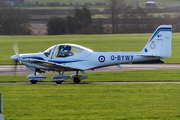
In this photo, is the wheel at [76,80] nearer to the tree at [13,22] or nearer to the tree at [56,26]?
the tree at [56,26]

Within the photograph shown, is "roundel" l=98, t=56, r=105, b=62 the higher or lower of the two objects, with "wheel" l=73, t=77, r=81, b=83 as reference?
higher

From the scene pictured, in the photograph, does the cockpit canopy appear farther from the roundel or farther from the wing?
the roundel

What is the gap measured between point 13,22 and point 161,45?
2861 inches

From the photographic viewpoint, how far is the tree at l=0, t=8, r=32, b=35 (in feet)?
279

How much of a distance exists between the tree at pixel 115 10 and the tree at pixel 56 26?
541 inches

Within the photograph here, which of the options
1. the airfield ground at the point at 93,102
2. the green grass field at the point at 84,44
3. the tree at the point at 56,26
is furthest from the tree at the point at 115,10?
the airfield ground at the point at 93,102

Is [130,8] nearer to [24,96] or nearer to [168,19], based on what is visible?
[168,19]

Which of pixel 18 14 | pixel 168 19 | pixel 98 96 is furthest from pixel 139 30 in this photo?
pixel 98 96

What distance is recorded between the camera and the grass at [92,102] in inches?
411

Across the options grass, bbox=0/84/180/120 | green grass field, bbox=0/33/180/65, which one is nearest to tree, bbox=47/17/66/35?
green grass field, bbox=0/33/180/65

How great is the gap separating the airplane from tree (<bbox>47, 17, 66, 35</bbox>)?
61.8m

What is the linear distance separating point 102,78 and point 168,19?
215ft

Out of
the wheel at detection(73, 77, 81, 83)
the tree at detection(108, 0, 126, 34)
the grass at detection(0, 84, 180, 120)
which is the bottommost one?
the grass at detection(0, 84, 180, 120)

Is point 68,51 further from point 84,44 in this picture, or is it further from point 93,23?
point 93,23
